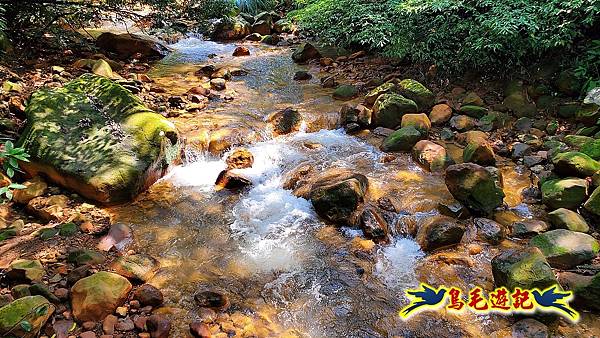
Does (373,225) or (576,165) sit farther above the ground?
(576,165)

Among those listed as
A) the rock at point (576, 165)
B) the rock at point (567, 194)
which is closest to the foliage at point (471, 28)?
the rock at point (576, 165)

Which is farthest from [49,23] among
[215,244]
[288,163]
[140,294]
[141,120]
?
[140,294]

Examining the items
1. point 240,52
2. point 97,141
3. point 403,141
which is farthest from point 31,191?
point 240,52

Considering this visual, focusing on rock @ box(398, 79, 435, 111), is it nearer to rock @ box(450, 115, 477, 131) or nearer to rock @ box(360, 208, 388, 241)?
rock @ box(450, 115, 477, 131)

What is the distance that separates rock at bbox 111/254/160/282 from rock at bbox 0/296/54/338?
74cm

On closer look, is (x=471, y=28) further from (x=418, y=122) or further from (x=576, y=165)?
(x=576, y=165)

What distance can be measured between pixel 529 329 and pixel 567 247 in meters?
1.03

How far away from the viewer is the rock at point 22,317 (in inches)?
108

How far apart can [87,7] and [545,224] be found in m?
7.10

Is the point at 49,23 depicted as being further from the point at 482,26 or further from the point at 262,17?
the point at 262,17

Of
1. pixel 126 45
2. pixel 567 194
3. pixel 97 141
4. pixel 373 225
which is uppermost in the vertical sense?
pixel 126 45

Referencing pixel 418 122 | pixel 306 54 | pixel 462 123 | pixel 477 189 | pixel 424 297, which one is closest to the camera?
pixel 424 297

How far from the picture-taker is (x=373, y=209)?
15.3 feet

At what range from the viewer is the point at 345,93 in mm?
8055
